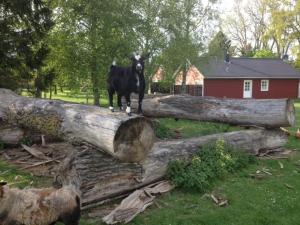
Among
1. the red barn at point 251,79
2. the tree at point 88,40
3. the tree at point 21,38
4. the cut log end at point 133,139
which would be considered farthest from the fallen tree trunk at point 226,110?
the red barn at point 251,79

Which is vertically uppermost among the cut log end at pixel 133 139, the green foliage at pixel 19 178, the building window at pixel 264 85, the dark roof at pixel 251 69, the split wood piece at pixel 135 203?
the dark roof at pixel 251 69

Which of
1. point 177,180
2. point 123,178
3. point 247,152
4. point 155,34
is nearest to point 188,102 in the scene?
point 247,152

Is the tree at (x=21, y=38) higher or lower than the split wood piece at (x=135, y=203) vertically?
higher

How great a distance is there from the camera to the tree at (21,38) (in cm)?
1816

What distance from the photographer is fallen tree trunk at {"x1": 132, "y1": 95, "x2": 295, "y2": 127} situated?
11.4 metres

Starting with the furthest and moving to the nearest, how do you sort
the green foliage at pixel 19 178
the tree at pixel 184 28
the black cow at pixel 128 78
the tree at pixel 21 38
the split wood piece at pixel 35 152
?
the tree at pixel 184 28 → the tree at pixel 21 38 → the split wood piece at pixel 35 152 → the black cow at pixel 128 78 → the green foliage at pixel 19 178

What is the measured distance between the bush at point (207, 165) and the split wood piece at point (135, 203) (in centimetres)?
36

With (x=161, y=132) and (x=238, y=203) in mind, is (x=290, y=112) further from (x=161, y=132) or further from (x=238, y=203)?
(x=238, y=203)

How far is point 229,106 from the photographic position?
476 inches

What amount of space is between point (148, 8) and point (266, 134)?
17.2 m

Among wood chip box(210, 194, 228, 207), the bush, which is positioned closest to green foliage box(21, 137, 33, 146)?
the bush

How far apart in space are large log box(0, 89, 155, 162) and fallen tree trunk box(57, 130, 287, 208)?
25 cm

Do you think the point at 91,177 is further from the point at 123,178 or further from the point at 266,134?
the point at 266,134

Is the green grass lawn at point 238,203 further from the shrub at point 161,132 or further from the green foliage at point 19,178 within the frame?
the shrub at point 161,132
